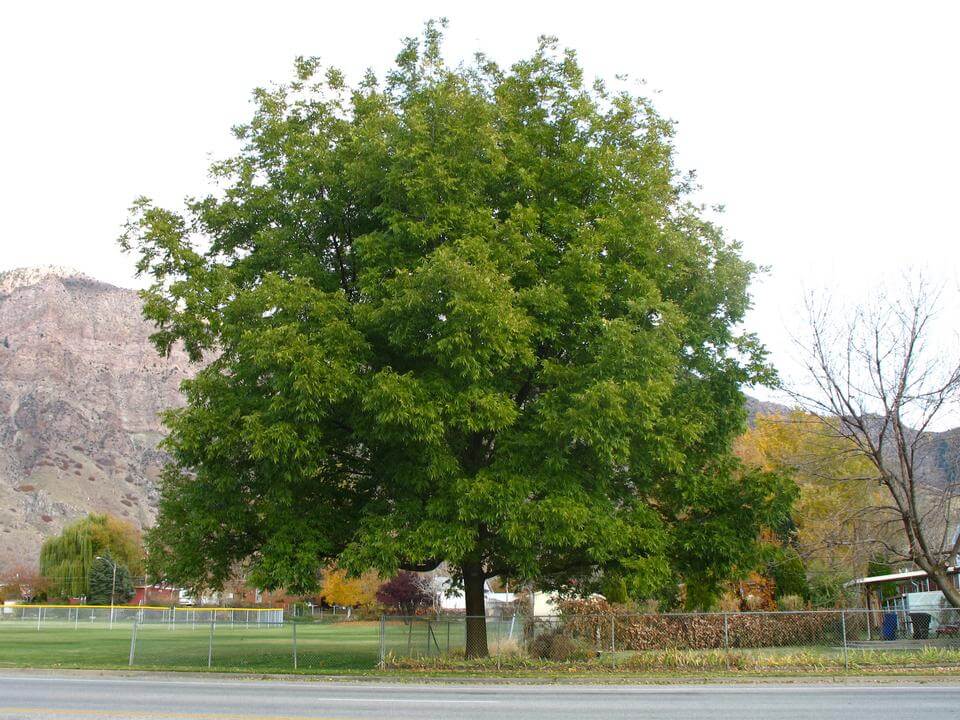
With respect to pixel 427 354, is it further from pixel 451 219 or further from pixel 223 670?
pixel 223 670

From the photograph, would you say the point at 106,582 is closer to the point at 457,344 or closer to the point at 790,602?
the point at 790,602

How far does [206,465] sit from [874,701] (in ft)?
44.3

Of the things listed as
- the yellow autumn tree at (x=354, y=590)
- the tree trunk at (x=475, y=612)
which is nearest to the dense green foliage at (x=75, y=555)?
the yellow autumn tree at (x=354, y=590)

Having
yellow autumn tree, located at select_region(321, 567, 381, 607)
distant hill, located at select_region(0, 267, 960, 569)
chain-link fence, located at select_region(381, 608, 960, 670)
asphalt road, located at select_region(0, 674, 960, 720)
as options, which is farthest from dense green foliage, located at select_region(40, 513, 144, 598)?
asphalt road, located at select_region(0, 674, 960, 720)

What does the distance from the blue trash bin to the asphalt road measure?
58.3ft

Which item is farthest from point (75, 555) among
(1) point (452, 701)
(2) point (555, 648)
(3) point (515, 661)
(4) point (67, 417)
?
(1) point (452, 701)

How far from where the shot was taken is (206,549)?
19906mm

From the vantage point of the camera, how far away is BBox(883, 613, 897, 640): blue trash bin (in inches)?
A: 1256

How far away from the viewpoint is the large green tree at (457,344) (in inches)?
672

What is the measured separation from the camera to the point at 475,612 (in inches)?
858

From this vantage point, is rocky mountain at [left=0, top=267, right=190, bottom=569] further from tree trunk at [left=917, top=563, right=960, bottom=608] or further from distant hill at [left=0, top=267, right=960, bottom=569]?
tree trunk at [left=917, top=563, right=960, bottom=608]

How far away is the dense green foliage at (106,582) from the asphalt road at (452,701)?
278 feet

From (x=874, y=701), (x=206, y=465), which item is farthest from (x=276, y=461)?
(x=874, y=701)

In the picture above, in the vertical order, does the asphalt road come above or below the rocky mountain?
below
